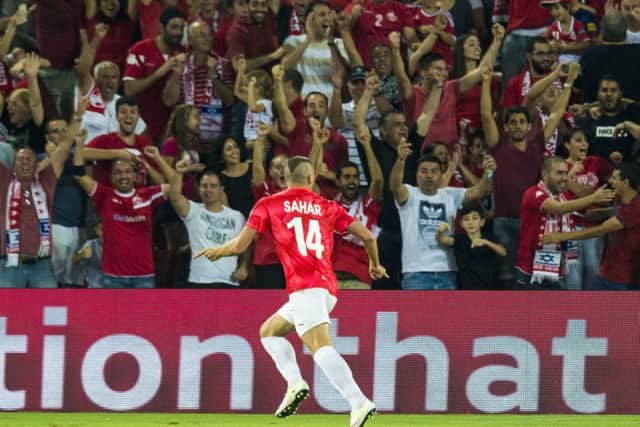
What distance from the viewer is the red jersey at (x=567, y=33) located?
15.1 meters

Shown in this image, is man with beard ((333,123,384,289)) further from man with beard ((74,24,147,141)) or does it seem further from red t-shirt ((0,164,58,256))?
red t-shirt ((0,164,58,256))

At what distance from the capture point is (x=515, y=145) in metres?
13.5

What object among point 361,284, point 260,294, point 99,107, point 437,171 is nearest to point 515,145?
point 437,171

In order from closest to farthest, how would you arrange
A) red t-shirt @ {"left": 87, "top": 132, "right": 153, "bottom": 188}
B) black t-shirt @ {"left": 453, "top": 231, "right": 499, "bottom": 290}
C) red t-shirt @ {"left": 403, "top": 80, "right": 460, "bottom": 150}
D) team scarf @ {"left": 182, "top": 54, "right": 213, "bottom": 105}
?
black t-shirt @ {"left": 453, "top": 231, "right": 499, "bottom": 290} → red t-shirt @ {"left": 87, "top": 132, "right": 153, "bottom": 188} → red t-shirt @ {"left": 403, "top": 80, "right": 460, "bottom": 150} → team scarf @ {"left": 182, "top": 54, "right": 213, "bottom": 105}

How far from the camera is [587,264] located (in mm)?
13039

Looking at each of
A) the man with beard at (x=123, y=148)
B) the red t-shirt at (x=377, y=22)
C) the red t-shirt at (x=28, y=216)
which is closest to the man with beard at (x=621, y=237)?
the red t-shirt at (x=377, y=22)

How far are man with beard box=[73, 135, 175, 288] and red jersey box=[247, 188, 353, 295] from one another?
3679mm

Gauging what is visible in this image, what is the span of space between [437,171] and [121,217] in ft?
9.86

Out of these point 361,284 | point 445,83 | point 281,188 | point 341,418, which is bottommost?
point 341,418

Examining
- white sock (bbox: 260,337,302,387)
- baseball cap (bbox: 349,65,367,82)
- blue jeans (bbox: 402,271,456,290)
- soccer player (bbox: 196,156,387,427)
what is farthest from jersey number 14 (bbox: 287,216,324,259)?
baseball cap (bbox: 349,65,367,82)

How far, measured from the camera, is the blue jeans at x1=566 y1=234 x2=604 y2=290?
511 inches

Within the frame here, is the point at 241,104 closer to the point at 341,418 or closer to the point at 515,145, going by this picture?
the point at 515,145

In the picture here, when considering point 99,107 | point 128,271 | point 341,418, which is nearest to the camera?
Answer: point 341,418

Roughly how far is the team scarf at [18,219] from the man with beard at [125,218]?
40 cm
